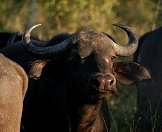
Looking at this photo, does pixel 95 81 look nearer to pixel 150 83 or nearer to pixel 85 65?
pixel 85 65

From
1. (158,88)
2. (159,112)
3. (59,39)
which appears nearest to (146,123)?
(159,112)

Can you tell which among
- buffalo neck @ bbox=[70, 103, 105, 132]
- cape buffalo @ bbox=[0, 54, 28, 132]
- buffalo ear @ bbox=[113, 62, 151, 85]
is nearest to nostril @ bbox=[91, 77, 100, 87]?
buffalo neck @ bbox=[70, 103, 105, 132]

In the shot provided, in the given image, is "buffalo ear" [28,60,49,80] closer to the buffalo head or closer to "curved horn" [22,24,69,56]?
the buffalo head

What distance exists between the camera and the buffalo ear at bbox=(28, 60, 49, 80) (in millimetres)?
9016

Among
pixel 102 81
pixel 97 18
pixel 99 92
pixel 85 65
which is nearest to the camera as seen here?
pixel 102 81

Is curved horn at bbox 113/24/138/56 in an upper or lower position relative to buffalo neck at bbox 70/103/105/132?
upper

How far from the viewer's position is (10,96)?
270 inches

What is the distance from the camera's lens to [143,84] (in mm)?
12547

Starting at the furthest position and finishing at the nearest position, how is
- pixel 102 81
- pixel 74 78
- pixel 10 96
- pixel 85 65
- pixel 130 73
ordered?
pixel 130 73 < pixel 74 78 < pixel 85 65 < pixel 102 81 < pixel 10 96

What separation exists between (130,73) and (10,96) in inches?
122

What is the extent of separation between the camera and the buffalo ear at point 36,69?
9.02 metres

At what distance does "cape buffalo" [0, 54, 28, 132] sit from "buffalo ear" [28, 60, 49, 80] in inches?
71.4

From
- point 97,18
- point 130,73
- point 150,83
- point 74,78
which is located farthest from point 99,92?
point 97,18

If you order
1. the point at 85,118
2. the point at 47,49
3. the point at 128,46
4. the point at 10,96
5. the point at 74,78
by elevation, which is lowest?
the point at 85,118
